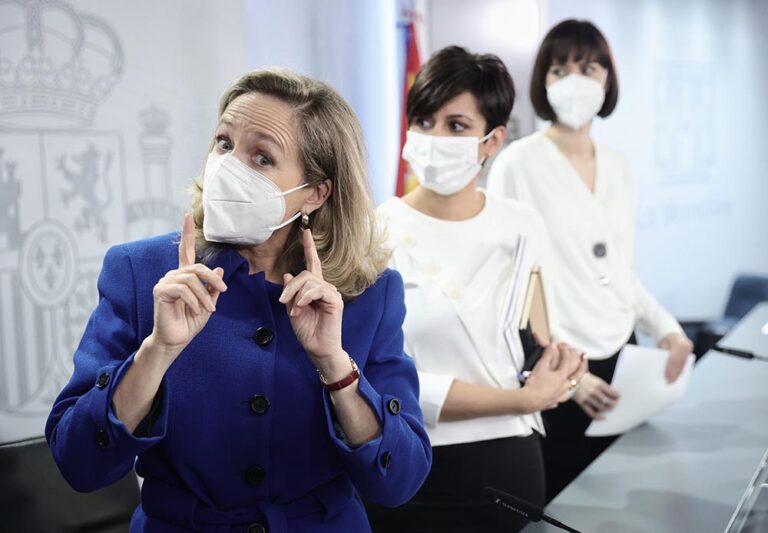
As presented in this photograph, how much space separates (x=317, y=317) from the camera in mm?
1536

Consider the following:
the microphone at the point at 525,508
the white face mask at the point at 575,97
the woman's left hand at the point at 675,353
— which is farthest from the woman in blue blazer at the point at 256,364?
the white face mask at the point at 575,97

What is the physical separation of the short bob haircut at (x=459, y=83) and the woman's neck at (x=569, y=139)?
0.81 m

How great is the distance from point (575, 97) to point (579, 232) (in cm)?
47

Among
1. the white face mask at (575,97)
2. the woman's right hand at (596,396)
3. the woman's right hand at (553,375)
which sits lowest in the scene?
the woman's right hand at (596,396)

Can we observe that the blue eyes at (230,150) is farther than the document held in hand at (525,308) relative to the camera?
No

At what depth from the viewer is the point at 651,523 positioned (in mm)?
1905

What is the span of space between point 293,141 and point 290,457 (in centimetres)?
60

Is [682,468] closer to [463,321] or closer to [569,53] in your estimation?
[463,321]

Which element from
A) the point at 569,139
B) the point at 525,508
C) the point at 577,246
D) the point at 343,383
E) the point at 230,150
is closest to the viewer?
the point at 343,383

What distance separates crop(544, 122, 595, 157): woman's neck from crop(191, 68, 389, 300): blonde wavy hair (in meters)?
1.49

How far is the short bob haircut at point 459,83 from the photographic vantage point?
7.43 feet

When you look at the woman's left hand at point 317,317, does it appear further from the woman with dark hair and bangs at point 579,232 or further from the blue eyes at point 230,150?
the woman with dark hair and bangs at point 579,232

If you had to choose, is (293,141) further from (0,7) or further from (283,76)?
(0,7)

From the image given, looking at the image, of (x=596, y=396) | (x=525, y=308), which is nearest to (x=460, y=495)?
(x=525, y=308)
